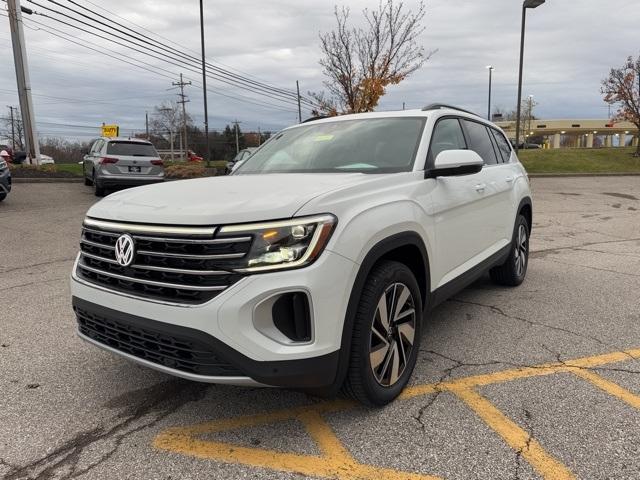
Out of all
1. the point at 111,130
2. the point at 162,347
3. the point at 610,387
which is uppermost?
the point at 111,130

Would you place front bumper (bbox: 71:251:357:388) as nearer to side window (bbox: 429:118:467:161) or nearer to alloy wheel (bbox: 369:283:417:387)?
alloy wheel (bbox: 369:283:417:387)

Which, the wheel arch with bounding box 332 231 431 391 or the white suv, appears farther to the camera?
the wheel arch with bounding box 332 231 431 391

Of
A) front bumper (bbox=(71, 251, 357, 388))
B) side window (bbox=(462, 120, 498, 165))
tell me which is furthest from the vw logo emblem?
side window (bbox=(462, 120, 498, 165))

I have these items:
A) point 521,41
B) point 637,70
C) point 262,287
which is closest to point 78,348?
point 262,287

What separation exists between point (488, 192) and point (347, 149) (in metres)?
1.44

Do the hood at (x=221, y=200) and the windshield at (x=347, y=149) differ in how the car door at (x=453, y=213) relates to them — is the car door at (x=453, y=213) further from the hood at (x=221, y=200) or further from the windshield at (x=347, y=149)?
the hood at (x=221, y=200)

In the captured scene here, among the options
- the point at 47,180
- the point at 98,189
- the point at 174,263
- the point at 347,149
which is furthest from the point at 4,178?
the point at 174,263

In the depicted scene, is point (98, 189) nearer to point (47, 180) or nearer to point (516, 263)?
point (47, 180)

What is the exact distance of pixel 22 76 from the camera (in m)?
19.1

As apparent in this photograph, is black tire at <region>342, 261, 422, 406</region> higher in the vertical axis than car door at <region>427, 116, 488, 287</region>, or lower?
lower

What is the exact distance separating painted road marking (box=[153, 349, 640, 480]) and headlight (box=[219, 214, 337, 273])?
0.98 metres

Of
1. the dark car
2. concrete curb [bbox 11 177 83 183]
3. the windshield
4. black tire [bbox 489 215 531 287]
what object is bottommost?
black tire [bbox 489 215 531 287]

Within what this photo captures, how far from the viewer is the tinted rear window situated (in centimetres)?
1421

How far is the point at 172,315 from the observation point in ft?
8.14
